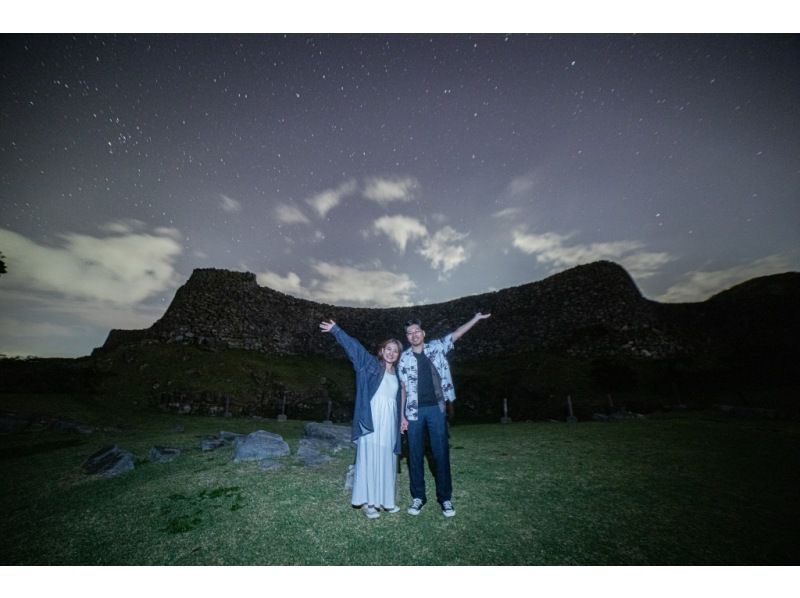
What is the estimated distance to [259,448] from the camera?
20.5ft

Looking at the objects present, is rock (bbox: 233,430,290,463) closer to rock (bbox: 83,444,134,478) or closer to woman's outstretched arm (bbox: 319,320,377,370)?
rock (bbox: 83,444,134,478)

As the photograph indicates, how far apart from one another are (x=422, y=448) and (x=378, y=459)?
58 cm

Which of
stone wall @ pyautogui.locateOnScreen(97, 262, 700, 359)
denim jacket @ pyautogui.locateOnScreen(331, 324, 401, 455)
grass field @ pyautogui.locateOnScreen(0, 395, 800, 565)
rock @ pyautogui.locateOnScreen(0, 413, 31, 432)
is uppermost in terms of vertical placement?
stone wall @ pyautogui.locateOnScreen(97, 262, 700, 359)

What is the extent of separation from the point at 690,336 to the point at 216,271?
137 ft

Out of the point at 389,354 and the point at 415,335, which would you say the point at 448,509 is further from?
the point at 415,335

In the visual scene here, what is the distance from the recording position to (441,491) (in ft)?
12.3

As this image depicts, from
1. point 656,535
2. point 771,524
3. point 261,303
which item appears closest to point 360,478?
point 656,535

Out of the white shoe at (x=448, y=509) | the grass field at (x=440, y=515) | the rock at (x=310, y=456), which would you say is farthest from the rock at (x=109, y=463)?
the white shoe at (x=448, y=509)

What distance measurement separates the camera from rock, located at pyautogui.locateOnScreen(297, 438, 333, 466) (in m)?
6.00

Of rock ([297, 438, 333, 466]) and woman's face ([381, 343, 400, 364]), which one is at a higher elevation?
woman's face ([381, 343, 400, 364])

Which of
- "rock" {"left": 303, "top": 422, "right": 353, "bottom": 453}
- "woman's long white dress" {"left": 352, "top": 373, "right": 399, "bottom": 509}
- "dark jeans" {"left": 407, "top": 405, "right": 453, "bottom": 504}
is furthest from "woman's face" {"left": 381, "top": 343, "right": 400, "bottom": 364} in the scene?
"rock" {"left": 303, "top": 422, "right": 353, "bottom": 453}

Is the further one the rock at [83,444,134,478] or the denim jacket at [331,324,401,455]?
the rock at [83,444,134,478]

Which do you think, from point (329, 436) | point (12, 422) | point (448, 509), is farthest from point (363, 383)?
point (12, 422)
